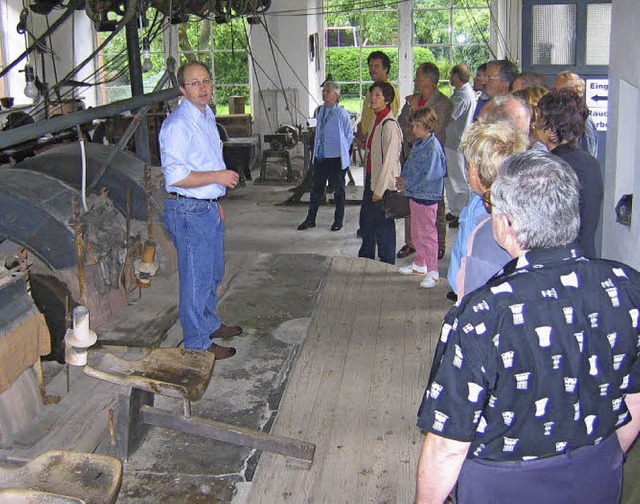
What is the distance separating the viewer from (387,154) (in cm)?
576

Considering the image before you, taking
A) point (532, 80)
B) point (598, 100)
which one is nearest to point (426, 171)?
point (532, 80)

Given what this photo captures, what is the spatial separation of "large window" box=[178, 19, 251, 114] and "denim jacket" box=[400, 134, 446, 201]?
9.70 metres

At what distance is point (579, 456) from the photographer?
6.45 ft

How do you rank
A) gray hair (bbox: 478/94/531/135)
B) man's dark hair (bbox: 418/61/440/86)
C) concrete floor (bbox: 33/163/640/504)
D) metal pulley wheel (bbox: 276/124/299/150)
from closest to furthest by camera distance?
concrete floor (bbox: 33/163/640/504), gray hair (bbox: 478/94/531/135), man's dark hair (bbox: 418/61/440/86), metal pulley wheel (bbox: 276/124/299/150)

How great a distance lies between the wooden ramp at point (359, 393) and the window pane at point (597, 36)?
401 centimetres

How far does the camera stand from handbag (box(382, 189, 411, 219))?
18.8ft

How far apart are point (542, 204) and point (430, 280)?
3618 mm

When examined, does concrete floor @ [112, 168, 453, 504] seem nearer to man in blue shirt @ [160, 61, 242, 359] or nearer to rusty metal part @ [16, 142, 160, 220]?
man in blue shirt @ [160, 61, 242, 359]

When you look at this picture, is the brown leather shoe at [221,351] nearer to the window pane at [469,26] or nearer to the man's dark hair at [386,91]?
the man's dark hair at [386,91]

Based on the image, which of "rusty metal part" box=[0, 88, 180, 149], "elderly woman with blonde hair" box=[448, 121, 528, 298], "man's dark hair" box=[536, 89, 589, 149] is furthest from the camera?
"rusty metal part" box=[0, 88, 180, 149]

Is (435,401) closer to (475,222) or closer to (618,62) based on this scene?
(475,222)

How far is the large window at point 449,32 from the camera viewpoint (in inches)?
568

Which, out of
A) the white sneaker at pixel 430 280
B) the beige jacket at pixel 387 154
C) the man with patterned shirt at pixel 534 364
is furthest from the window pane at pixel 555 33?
the man with patterned shirt at pixel 534 364

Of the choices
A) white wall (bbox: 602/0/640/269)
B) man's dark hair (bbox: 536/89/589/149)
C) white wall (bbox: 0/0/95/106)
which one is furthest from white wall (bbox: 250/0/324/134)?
man's dark hair (bbox: 536/89/589/149)
